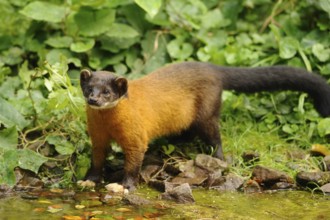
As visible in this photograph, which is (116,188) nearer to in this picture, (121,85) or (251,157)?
(121,85)

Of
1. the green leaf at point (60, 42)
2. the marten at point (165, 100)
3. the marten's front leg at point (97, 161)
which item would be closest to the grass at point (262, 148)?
the marten at point (165, 100)

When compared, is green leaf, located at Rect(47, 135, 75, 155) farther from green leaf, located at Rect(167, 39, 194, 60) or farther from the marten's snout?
green leaf, located at Rect(167, 39, 194, 60)

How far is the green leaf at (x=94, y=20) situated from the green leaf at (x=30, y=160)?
2.18 metres

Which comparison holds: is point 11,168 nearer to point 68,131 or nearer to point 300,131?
point 68,131

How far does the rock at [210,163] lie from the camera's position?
702 cm

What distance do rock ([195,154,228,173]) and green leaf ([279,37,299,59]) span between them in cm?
214

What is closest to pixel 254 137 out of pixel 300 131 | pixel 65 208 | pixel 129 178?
pixel 300 131

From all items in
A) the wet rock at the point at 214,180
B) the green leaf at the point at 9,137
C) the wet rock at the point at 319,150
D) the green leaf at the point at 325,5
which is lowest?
the wet rock at the point at 214,180

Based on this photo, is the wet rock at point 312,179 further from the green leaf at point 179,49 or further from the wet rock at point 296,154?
the green leaf at point 179,49

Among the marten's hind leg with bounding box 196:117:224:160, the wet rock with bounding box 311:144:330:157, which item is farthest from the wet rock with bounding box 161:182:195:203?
the wet rock with bounding box 311:144:330:157

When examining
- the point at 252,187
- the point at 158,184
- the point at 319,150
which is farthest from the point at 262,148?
the point at 158,184

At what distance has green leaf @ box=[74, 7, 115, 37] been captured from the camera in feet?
27.9

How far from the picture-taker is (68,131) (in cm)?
729

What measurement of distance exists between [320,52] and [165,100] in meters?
2.46
